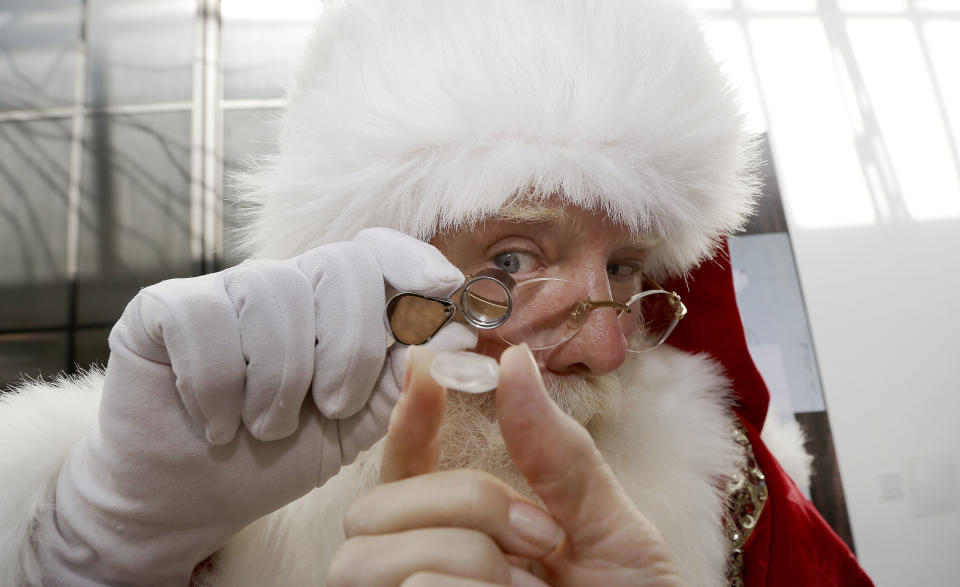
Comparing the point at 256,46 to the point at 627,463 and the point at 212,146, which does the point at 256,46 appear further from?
the point at 627,463

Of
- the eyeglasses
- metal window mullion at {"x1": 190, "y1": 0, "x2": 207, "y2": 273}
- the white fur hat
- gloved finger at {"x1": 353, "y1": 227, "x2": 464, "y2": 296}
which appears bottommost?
the eyeglasses

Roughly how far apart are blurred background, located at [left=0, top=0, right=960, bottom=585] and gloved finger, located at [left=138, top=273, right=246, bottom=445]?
82cm

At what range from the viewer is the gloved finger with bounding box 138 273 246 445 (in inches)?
18.7

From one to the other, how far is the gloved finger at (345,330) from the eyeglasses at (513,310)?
3 centimetres

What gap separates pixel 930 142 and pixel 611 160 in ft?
5.68

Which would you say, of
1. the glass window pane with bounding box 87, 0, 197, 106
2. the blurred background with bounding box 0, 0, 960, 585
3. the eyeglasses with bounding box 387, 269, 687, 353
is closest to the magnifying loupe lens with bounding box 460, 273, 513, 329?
the eyeglasses with bounding box 387, 269, 687, 353

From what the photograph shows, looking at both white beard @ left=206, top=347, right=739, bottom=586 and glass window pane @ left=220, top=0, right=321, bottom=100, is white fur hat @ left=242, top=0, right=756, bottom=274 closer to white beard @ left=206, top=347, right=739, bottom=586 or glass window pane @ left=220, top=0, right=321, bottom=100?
white beard @ left=206, top=347, right=739, bottom=586

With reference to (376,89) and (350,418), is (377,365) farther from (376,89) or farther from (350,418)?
(376,89)

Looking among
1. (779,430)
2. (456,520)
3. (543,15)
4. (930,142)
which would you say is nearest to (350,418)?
(456,520)

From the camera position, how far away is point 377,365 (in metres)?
0.56

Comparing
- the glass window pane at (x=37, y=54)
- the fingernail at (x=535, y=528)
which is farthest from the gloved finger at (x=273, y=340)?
the glass window pane at (x=37, y=54)

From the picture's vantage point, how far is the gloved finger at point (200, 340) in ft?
1.56

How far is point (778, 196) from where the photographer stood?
172 centimetres

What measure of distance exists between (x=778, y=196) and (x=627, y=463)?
1.25 m
